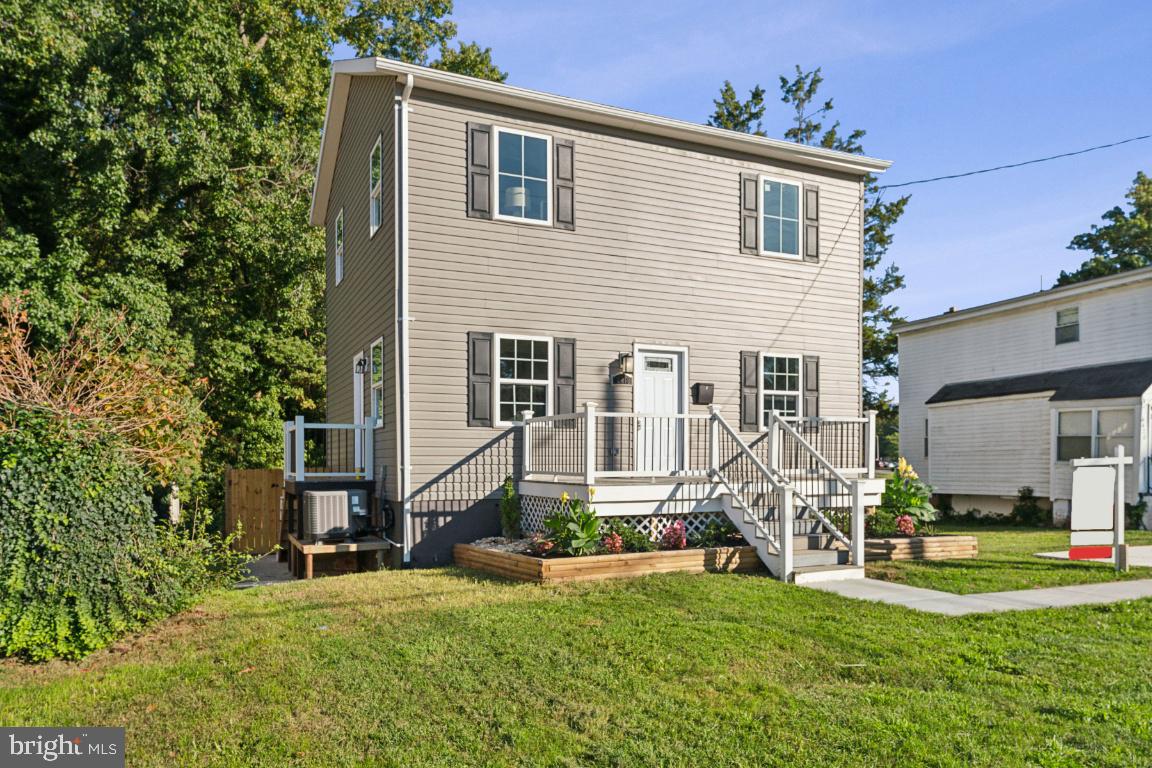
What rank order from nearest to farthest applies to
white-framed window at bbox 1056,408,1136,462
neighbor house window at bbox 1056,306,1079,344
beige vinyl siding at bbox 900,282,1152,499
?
white-framed window at bbox 1056,408,1136,462
beige vinyl siding at bbox 900,282,1152,499
neighbor house window at bbox 1056,306,1079,344

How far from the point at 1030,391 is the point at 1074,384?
1.00m

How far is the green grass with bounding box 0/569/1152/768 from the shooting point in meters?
4.21

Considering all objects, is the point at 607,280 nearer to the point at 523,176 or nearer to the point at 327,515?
the point at 523,176

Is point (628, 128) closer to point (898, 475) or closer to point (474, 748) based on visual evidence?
point (898, 475)

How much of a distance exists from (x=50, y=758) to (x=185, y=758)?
857 mm

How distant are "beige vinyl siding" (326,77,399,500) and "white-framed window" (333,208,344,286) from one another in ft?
0.73

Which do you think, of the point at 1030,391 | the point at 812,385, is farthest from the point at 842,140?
the point at 812,385

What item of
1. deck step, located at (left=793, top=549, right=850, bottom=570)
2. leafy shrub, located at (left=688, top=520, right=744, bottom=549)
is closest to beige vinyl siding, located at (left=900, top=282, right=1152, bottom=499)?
deck step, located at (left=793, top=549, right=850, bottom=570)

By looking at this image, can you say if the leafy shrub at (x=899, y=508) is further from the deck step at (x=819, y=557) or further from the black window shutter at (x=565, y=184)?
the black window shutter at (x=565, y=184)

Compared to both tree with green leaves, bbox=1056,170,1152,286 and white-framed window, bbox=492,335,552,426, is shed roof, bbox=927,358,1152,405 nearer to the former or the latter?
tree with green leaves, bbox=1056,170,1152,286

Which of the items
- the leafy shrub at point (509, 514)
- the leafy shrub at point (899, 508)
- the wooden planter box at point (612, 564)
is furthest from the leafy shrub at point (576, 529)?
the leafy shrub at point (899, 508)

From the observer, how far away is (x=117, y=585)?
632 cm

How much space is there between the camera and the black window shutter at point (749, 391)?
12820mm

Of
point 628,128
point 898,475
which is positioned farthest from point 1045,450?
point 628,128
